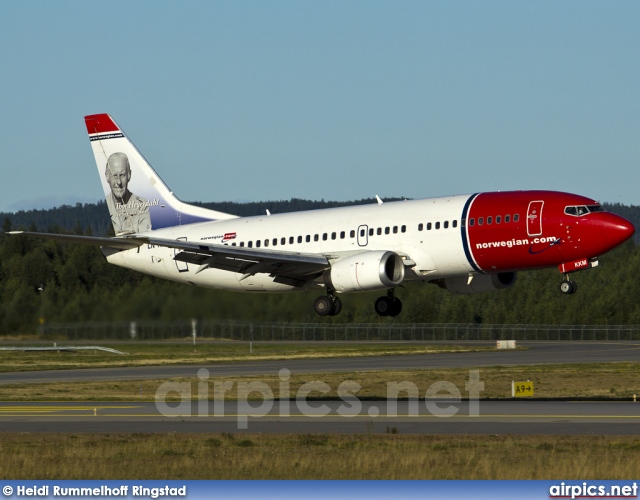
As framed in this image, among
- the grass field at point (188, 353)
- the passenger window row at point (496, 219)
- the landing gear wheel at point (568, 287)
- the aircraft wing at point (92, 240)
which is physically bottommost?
the grass field at point (188, 353)

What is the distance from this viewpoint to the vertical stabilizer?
57.8m

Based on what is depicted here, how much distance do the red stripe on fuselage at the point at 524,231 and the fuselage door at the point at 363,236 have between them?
4.72 metres

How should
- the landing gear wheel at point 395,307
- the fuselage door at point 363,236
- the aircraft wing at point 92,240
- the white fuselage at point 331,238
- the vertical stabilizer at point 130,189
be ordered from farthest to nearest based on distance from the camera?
the vertical stabilizer at point 130,189, the landing gear wheel at point 395,307, the fuselage door at point 363,236, the aircraft wing at point 92,240, the white fuselage at point 331,238

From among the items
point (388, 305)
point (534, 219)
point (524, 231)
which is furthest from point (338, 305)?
point (534, 219)

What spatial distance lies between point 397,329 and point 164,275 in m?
58.6

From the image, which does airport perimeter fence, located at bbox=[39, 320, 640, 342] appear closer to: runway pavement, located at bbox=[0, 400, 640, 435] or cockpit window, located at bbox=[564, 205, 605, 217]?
Result: runway pavement, located at bbox=[0, 400, 640, 435]

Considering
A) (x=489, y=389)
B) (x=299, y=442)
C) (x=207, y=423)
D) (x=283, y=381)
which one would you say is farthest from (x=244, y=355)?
(x=299, y=442)

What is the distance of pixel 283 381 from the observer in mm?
60719

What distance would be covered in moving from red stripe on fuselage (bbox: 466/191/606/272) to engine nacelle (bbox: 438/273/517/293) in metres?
3.07

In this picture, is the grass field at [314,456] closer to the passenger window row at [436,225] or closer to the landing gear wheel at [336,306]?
the passenger window row at [436,225]

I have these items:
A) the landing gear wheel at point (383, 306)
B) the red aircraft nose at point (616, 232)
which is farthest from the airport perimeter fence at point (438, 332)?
the red aircraft nose at point (616, 232)

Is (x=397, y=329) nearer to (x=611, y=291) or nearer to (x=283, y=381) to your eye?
(x=611, y=291)

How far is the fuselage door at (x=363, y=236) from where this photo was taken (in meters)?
49.0

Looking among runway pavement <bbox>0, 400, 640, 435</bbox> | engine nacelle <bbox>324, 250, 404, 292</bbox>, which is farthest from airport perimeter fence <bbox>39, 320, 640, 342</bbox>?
runway pavement <bbox>0, 400, 640, 435</bbox>
